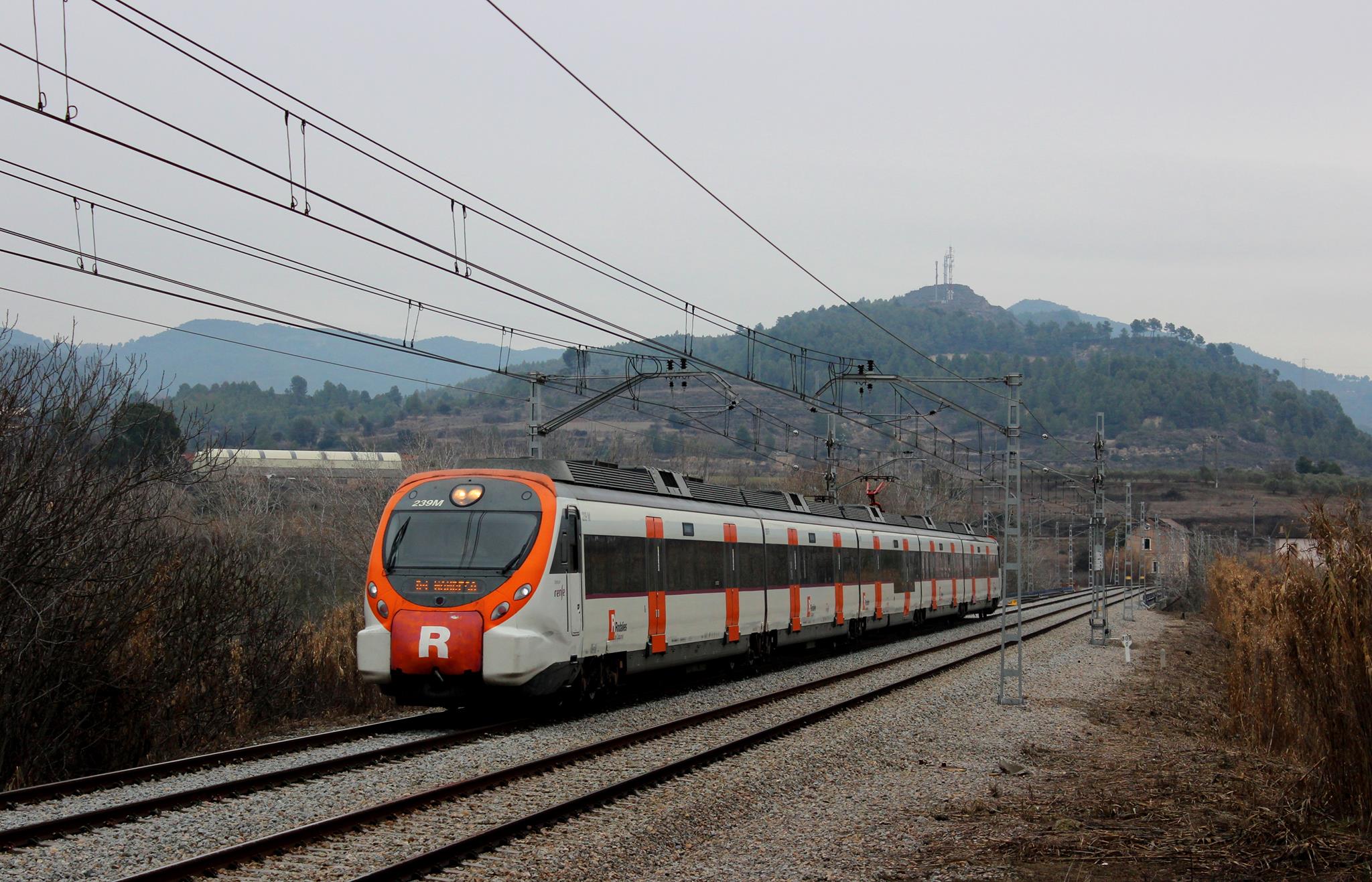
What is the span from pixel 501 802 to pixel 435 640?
4600 millimetres

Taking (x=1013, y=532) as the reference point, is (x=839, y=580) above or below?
below

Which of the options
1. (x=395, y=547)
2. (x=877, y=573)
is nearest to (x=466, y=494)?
(x=395, y=547)

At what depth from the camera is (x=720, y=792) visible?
12.0m

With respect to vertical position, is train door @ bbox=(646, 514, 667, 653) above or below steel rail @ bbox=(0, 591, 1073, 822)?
above

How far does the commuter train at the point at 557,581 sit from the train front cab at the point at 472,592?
0.02m

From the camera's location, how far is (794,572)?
2555 cm

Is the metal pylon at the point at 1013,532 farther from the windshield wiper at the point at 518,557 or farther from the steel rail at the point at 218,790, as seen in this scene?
the steel rail at the point at 218,790

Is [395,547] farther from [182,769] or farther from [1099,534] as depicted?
[1099,534]

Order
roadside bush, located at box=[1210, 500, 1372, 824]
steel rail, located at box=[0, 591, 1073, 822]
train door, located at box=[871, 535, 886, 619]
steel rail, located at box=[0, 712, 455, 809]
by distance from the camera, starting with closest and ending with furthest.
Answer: roadside bush, located at box=[1210, 500, 1372, 824], steel rail, located at box=[0, 591, 1073, 822], steel rail, located at box=[0, 712, 455, 809], train door, located at box=[871, 535, 886, 619]

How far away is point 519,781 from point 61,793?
395 cm

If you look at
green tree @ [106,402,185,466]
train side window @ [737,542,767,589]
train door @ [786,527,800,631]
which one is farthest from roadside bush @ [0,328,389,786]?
train door @ [786,527,800,631]

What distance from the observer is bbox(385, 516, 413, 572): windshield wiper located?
16.2 meters

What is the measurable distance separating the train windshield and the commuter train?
19mm

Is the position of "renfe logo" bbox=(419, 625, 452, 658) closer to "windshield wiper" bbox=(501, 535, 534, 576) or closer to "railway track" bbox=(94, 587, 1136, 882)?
"windshield wiper" bbox=(501, 535, 534, 576)
